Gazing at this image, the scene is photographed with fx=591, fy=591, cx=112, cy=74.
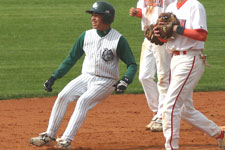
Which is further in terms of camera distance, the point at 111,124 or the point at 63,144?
the point at 111,124

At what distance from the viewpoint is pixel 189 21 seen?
633 cm

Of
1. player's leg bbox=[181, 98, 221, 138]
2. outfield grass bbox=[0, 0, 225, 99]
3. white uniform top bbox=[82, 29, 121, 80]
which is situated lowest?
outfield grass bbox=[0, 0, 225, 99]

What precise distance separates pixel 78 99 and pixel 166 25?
1.34 m

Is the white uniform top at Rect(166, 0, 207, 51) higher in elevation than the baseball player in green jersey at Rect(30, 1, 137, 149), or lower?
higher

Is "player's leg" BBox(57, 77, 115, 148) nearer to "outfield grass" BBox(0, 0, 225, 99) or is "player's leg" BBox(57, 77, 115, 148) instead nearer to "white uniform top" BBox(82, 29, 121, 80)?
"white uniform top" BBox(82, 29, 121, 80)

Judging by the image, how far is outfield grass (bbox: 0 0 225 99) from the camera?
1137 cm

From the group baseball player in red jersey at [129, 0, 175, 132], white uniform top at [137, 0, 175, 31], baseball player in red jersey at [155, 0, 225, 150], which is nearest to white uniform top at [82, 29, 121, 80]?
baseball player in red jersey at [155, 0, 225, 150]

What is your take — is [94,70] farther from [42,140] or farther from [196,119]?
[196,119]

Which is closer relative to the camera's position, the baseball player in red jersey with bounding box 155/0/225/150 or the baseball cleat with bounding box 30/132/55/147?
the baseball player in red jersey with bounding box 155/0/225/150

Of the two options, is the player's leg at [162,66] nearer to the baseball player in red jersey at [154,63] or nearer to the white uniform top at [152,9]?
the baseball player in red jersey at [154,63]

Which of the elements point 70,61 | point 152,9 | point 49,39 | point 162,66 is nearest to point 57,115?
point 70,61

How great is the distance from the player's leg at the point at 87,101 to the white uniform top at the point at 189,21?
0.90 meters

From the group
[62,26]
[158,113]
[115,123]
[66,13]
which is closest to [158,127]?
[158,113]

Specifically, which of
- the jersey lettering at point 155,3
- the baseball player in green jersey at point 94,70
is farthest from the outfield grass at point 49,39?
the baseball player in green jersey at point 94,70
